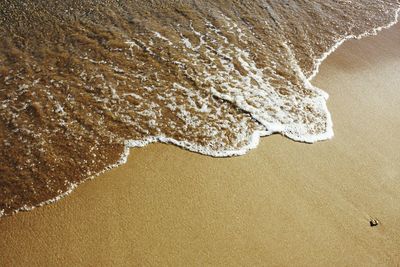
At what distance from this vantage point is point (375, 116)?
4219mm

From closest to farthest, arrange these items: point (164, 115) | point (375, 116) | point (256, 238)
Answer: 1. point (256, 238)
2. point (164, 115)
3. point (375, 116)

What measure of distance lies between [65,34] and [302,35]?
367 cm

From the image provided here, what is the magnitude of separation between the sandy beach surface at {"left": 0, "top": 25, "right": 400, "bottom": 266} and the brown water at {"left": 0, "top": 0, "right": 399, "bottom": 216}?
209 mm

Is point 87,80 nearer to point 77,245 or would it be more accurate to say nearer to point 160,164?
point 160,164

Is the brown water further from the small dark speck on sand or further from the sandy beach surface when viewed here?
the small dark speck on sand

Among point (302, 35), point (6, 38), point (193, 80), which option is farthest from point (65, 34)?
point (302, 35)

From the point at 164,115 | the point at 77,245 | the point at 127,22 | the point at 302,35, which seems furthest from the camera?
the point at 302,35

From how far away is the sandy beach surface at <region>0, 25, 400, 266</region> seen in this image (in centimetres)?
271

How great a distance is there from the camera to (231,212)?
9.91ft

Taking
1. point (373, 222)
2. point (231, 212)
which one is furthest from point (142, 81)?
point (373, 222)

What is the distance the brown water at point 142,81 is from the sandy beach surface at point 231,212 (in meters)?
0.21

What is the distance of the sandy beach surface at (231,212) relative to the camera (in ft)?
8.88

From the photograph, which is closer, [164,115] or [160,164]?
[160,164]

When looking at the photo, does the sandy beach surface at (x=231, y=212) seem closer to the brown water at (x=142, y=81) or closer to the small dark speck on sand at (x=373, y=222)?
the small dark speck on sand at (x=373, y=222)
